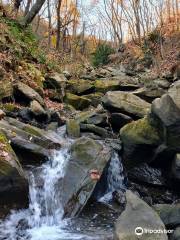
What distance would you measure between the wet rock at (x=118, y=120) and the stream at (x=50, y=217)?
2600mm

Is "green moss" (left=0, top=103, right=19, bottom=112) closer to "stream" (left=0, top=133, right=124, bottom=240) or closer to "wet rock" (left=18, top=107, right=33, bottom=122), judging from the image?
"wet rock" (left=18, top=107, right=33, bottom=122)

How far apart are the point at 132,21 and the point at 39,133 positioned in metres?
31.9

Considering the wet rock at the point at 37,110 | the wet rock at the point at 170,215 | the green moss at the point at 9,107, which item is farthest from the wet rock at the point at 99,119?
the wet rock at the point at 170,215

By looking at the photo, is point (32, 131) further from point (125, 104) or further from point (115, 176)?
point (125, 104)

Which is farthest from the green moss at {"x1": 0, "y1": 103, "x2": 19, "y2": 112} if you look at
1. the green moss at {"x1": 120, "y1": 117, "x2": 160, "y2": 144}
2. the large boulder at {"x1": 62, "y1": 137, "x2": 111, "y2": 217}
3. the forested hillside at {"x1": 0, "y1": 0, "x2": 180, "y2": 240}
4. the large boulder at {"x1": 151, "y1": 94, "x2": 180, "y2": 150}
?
the large boulder at {"x1": 151, "y1": 94, "x2": 180, "y2": 150}

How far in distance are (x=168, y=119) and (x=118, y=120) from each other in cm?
314

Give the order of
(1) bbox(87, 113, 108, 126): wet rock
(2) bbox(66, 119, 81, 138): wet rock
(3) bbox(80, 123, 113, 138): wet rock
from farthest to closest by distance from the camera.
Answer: (1) bbox(87, 113, 108, 126): wet rock < (3) bbox(80, 123, 113, 138): wet rock < (2) bbox(66, 119, 81, 138): wet rock

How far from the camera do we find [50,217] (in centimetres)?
660

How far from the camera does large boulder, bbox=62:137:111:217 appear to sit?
6781mm

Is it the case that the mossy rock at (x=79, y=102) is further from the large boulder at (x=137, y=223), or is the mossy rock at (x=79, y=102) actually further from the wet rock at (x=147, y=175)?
the large boulder at (x=137, y=223)

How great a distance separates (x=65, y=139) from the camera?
368 inches

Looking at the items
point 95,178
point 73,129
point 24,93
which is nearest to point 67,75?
point 24,93

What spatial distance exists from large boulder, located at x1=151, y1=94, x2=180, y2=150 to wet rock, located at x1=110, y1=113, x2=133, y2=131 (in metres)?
2.24

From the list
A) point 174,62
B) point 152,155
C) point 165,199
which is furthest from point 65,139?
point 174,62
